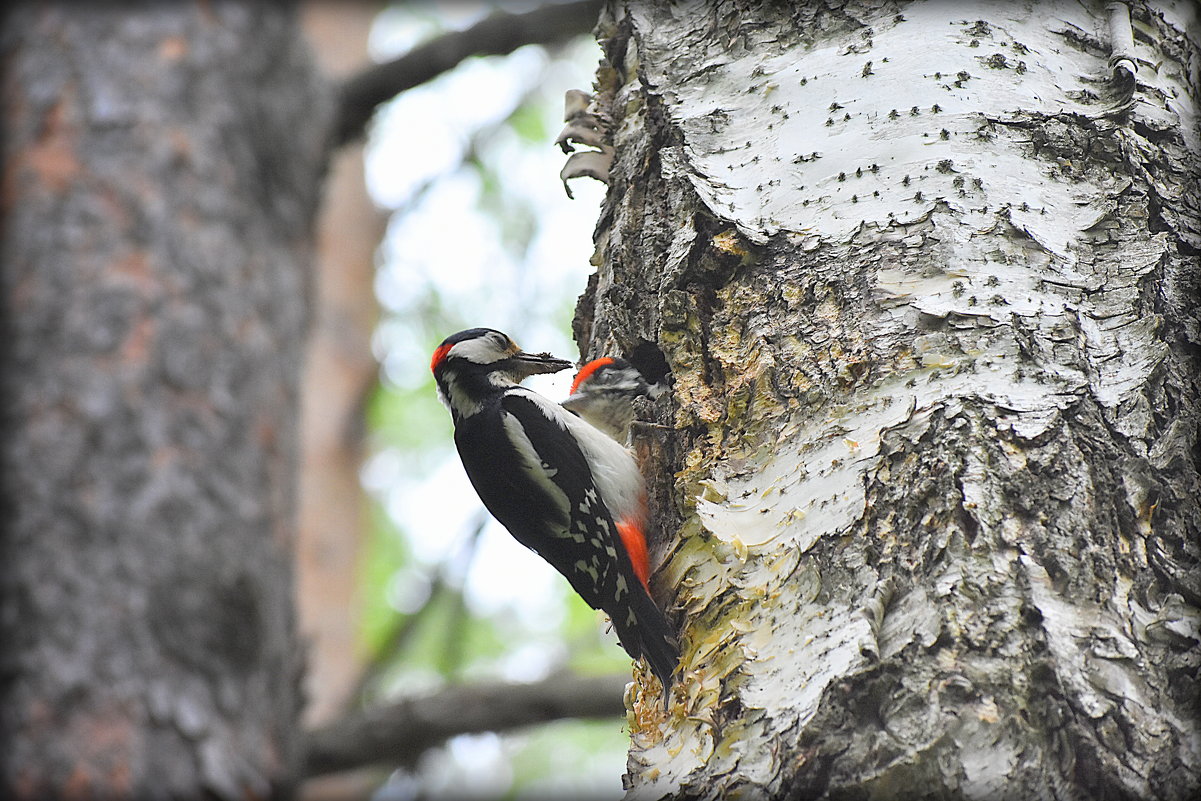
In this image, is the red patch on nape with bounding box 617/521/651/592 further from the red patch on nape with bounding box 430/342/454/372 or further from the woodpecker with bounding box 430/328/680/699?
the red patch on nape with bounding box 430/342/454/372

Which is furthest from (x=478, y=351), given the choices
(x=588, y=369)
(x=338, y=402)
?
(x=338, y=402)

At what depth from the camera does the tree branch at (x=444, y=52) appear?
407 centimetres

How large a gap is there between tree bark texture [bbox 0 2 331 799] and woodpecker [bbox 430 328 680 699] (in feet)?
1.81

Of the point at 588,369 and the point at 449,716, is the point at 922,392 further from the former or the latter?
the point at 449,716

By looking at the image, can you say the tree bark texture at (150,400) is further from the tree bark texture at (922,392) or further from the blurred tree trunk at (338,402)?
the blurred tree trunk at (338,402)

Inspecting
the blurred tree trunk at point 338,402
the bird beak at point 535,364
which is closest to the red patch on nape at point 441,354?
the bird beak at point 535,364

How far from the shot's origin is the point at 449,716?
140 inches

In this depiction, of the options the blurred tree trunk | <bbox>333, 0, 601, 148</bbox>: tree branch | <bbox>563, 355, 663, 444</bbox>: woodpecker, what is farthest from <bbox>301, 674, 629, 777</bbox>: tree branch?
<bbox>333, 0, 601, 148</bbox>: tree branch

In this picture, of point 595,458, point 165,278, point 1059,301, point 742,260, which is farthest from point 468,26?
point 1059,301

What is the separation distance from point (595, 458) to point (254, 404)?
0.96m

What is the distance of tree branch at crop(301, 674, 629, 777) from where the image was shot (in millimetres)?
3379

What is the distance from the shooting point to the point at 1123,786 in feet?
4.64

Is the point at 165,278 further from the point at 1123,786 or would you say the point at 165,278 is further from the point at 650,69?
the point at 1123,786

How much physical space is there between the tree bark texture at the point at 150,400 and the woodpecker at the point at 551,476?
0.55 meters
